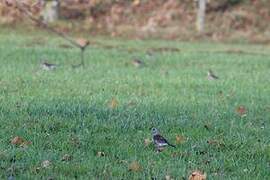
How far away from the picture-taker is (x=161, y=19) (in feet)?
114

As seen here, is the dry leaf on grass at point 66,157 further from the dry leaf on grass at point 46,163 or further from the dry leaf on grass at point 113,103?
the dry leaf on grass at point 113,103

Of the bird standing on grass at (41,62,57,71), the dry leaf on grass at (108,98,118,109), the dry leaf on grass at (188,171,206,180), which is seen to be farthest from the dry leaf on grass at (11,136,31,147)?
the bird standing on grass at (41,62,57,71)

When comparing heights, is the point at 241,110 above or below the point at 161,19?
above

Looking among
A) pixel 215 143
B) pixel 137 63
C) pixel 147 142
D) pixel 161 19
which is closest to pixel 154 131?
pixel 147 142

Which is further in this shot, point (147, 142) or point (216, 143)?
point (216, 143)

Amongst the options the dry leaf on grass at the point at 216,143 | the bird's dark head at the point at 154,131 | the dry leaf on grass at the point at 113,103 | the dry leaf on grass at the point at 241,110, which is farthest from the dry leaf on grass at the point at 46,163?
the dry leaf on grass at the point at 241,110

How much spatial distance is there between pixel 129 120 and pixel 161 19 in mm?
25316

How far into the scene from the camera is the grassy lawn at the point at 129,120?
23.6 feet

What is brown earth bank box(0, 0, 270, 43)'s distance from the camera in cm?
3228

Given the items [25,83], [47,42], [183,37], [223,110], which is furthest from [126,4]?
[223,110]

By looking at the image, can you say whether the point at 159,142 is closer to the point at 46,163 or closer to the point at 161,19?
the point at 46,163

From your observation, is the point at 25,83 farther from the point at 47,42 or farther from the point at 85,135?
the point at 47,42

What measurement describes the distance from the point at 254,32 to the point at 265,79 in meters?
16.4

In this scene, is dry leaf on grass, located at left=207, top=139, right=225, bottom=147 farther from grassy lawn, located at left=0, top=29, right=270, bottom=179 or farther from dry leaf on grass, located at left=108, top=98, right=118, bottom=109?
dry leaf on grass, located at left=108, top=98, right=118, bottom=109
